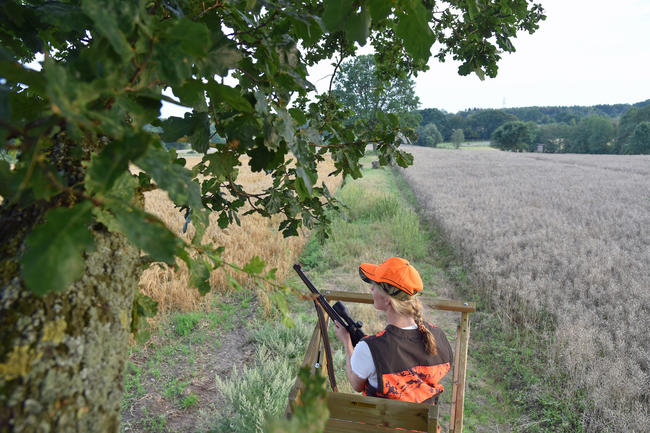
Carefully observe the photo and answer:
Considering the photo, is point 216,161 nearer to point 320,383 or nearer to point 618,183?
point 320,383

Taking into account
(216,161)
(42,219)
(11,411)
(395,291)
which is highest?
(216,161)

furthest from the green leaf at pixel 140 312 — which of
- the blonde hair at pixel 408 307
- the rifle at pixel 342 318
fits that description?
the blonde hair at pixel 408 307

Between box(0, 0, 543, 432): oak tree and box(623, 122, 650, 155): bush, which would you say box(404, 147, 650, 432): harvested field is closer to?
box(0, 0, 543, 432): oak tree

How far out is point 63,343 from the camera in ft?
1.92

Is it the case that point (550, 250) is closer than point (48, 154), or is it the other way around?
point (48, 154)

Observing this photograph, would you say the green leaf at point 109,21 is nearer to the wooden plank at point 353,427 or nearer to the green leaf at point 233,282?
the green leaf at point 233,282

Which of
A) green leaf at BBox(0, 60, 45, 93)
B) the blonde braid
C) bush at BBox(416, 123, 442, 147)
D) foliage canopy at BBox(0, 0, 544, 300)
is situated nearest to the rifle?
the blonde braid

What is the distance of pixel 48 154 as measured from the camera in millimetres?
766

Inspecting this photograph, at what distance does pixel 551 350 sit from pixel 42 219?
4.70 metres

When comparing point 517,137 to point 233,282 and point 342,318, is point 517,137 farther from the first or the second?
point 233,282

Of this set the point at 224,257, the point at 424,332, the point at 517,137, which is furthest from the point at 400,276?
the point at 517,137

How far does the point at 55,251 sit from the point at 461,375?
2468mm

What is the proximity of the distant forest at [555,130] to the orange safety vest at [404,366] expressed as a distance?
4613 cm

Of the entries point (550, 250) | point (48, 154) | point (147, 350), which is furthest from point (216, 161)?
point (550, 250)
